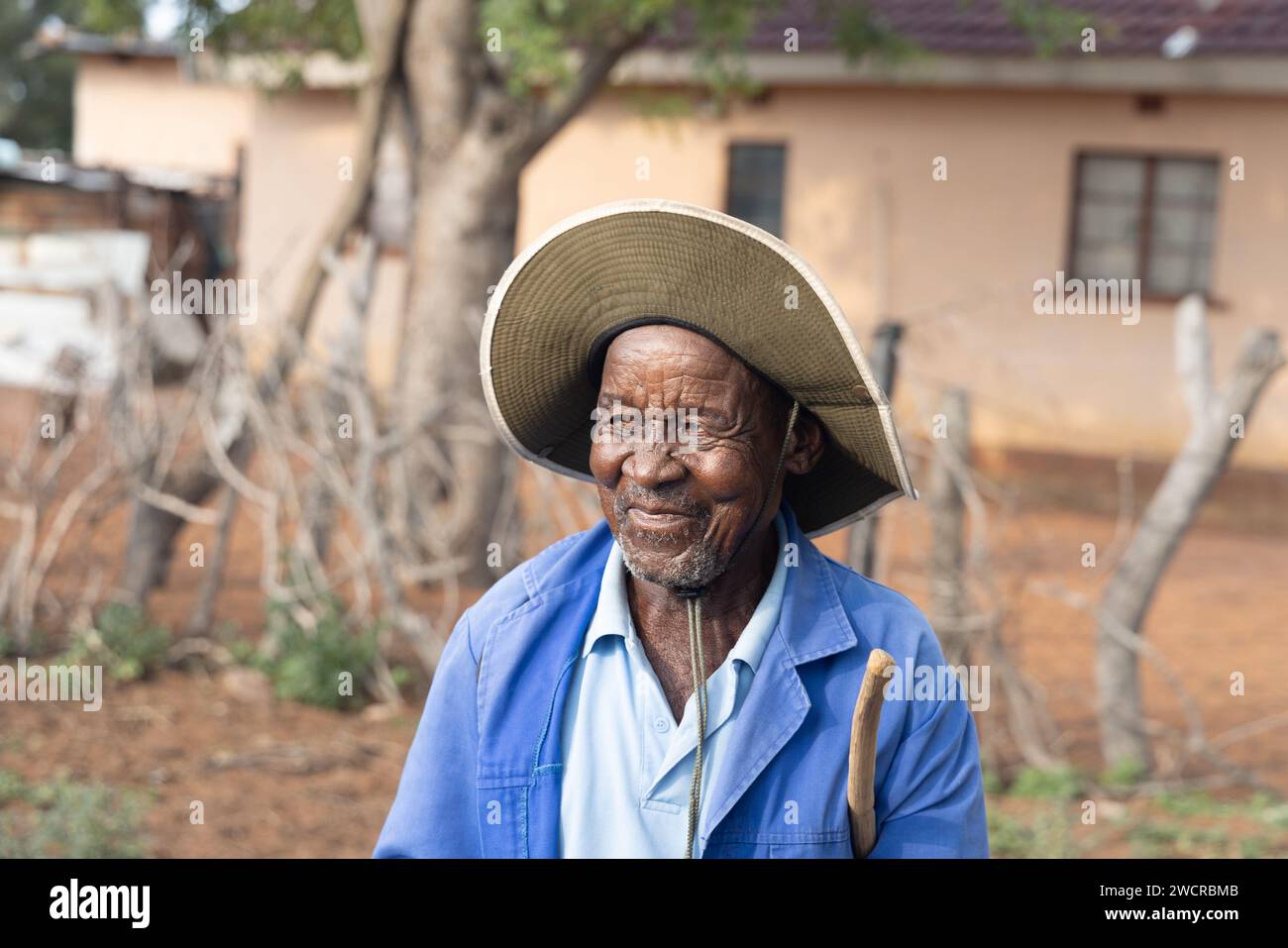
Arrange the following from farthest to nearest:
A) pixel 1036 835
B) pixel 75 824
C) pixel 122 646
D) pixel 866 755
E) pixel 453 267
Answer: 1. pixel 453 267
2. pixel 122 646
3. pixel 1036 835
4. pixel 75 824
5. pixel 866 755

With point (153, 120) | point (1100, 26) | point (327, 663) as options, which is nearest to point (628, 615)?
point (327, 663)

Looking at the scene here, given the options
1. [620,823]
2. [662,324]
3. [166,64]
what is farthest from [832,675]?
[166,64]

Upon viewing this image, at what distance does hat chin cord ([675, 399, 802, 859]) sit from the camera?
1836 mm

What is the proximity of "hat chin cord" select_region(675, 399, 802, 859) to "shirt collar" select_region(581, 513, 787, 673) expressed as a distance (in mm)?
52

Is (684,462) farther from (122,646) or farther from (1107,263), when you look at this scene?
(1107,263)

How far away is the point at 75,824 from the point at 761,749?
3.26 metres

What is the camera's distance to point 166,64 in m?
18.5

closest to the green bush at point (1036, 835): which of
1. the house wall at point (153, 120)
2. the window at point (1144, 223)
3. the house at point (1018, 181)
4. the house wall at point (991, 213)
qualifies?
the house at point (1018, 181)

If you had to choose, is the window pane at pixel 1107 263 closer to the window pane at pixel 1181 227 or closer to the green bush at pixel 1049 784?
the window pane at pixel 1181 227

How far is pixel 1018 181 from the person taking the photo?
1220 cm

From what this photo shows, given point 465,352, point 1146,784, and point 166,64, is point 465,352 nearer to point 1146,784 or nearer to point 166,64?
point 1146,784

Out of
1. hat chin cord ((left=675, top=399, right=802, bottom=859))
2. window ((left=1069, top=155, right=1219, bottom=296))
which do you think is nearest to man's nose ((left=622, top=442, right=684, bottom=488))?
hat chin cord ((left=675, top=399, right=802, bottom=859))

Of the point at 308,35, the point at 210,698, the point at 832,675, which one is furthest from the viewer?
the point at 308,35
